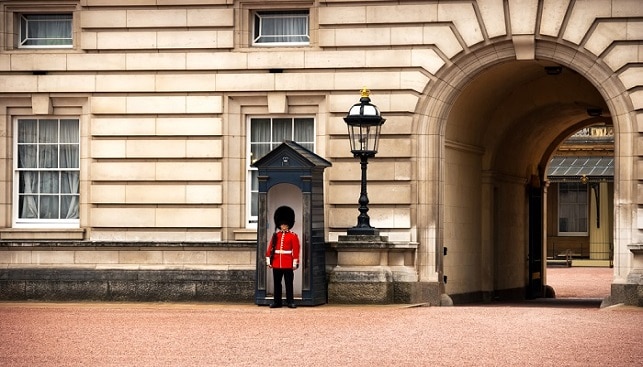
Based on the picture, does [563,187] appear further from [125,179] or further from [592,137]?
[125,179]

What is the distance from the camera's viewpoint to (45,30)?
25016 millimetres

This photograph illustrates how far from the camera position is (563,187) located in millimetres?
52906

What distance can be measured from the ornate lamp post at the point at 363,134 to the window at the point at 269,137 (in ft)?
3.96

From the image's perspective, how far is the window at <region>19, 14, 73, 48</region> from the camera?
2494 cm

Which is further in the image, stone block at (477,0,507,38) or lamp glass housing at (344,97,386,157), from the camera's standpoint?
stone block at (477,0,507,38)

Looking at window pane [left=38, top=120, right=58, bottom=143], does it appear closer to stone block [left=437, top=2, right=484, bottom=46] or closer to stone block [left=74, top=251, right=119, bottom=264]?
stone block [left=74, top=251, right=119, bottom=264]

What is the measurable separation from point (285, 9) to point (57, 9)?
363 centimetres

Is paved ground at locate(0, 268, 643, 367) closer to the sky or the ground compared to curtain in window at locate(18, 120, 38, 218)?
closer to the ground

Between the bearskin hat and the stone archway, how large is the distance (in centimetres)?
217

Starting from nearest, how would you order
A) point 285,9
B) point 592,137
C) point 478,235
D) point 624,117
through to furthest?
point 624,117 → point 285,9 → point 478,235 → point 592,137

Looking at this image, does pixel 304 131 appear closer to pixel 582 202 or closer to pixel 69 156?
pixel 69 156

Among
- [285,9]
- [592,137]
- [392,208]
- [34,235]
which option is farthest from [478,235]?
[592,137]

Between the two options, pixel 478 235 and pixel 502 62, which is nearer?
pixel 502 62

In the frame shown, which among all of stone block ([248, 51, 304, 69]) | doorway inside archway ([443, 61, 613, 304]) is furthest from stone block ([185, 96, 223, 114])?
doorway inside archway ([443, 61, 613, 304])
